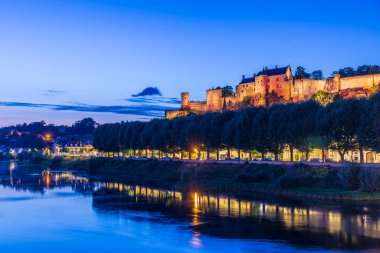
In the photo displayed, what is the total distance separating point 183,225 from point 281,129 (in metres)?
32.2

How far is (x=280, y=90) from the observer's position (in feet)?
452

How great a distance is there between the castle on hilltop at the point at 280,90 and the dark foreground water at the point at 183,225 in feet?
227

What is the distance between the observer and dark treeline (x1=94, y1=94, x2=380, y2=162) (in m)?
60.4

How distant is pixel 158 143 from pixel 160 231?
60646 millimetres

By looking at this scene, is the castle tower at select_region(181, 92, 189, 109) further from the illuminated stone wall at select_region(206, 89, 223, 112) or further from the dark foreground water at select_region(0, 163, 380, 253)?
the dark foreground water at select_region(0, 163, 380, 253)

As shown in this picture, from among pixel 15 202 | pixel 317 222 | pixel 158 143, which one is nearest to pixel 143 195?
pixel 15 202

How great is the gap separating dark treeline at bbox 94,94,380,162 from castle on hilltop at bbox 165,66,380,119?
37.2 meters

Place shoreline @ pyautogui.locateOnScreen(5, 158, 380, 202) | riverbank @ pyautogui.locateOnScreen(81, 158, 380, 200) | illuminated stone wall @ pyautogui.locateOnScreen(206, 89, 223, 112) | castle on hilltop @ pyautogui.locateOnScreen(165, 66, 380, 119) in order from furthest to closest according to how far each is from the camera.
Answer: illuminated stone wall @ pyautogui.locateOnScreen(206, 89, 223, 112), castle on hilltop @ pyautogui.locateOnScreen(165, 66, 380, 119), shoreline @ pyautogui.locateOnScreen(5, 158, 380, 202), riverbank @ pyautogui.locateOnScreen(81, 158, 380, 200)

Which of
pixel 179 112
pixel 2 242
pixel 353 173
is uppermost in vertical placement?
pixel 179 112

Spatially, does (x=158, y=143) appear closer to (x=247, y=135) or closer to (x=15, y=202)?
(x=247, y=135)

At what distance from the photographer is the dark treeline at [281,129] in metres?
60.4

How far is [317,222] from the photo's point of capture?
38.7m

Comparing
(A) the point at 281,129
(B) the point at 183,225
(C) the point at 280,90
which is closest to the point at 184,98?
(C) the point at 280,90

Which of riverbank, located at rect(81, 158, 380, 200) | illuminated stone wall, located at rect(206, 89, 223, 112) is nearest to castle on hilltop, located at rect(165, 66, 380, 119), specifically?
illuminated stone wall, located at rect(206, 89, 223, 112)
